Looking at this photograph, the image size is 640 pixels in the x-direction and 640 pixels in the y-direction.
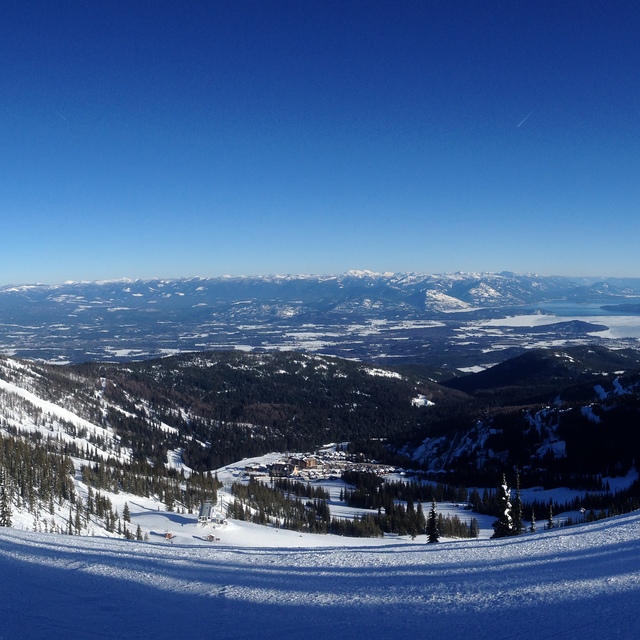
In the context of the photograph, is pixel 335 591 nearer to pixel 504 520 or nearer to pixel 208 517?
pixel 504 520

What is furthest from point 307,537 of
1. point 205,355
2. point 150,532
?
point 205,355

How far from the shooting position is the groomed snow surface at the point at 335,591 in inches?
302

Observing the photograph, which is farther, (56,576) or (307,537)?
(307,537)

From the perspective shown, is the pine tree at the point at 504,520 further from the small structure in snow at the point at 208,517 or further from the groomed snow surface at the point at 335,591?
the small structure in snow at the point at 208,517

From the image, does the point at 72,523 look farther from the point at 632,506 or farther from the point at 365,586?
the point at 632,506

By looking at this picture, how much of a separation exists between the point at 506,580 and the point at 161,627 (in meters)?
6.50

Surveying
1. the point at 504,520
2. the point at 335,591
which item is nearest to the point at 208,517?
the point at 504,520

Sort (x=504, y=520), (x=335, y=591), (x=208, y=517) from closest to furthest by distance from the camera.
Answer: (x=335, y=591) < (x=504, y=520) < (x=208, y=517)

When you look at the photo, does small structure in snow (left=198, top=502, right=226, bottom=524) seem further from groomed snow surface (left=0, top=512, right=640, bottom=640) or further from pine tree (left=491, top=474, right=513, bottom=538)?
groomed snow surface (left=0, top=512, right=640, bottom=640)

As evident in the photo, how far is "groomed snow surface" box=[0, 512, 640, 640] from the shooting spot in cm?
767

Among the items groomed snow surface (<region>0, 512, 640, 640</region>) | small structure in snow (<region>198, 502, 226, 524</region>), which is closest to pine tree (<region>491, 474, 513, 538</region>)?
groomed snow surface (<region>0, 512, 640, 640</region>)

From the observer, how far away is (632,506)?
148 feet

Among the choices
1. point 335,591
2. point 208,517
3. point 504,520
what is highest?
point 335,591

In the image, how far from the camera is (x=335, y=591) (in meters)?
9.68
